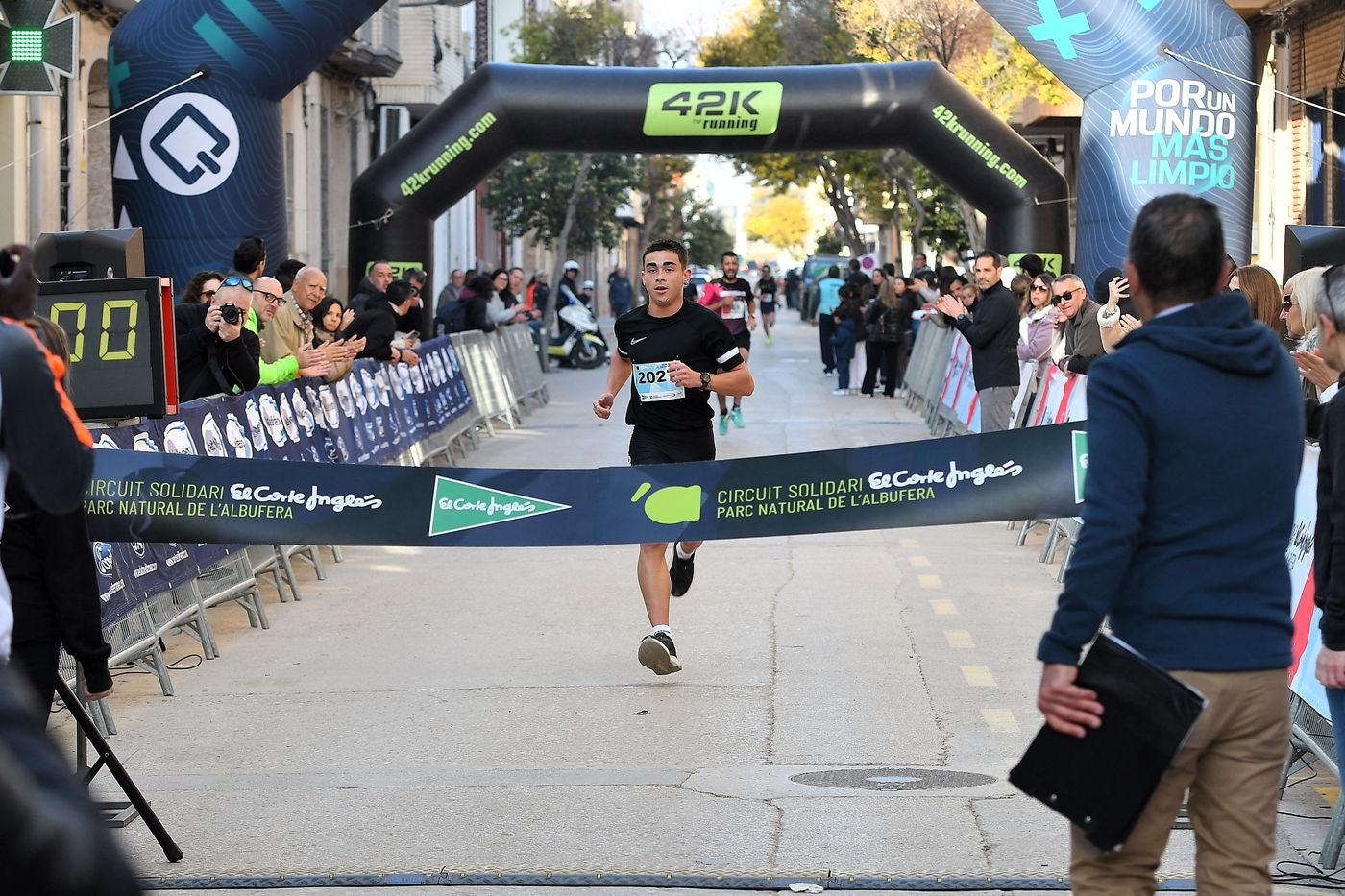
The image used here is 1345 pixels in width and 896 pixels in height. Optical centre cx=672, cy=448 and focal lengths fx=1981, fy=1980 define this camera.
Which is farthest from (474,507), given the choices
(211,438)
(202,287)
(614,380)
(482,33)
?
(482,33)

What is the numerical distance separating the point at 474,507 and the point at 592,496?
0.51m

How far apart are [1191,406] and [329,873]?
3.09 meters

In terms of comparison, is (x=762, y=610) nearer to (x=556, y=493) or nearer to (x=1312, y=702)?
(x=556, y=493)

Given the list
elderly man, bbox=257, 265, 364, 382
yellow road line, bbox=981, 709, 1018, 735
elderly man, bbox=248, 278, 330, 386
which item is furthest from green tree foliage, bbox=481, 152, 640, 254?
yellow road line, bbox=981, 709, 1018, 735

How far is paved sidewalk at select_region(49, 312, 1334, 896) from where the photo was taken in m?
6.15

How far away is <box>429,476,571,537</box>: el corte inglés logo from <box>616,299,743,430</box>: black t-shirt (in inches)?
27.9

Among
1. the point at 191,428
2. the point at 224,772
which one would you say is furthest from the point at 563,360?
the point at 224,772

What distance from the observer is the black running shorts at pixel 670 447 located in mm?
8961

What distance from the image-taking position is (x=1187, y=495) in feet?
12.7

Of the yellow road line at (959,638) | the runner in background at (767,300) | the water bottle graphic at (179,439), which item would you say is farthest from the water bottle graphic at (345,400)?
the runner in background at (767,300)

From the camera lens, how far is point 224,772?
720cm

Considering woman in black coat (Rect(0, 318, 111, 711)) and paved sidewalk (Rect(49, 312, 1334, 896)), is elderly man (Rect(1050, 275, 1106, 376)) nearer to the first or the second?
paved sidewalk (Rect(49, 312, 1334, 896))

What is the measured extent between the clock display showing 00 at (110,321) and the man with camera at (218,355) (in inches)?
58.5

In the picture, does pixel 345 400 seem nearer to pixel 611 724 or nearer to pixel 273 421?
pixel 273 421
